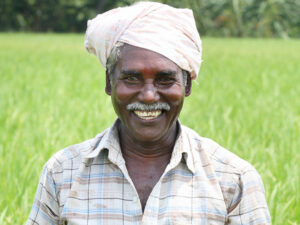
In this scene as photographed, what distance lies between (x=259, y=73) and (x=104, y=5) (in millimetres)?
25440

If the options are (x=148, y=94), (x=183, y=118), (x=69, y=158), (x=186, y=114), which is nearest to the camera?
(x=148, y=94)

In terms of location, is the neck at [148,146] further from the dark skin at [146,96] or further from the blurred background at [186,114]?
the blurred background at [186,114]

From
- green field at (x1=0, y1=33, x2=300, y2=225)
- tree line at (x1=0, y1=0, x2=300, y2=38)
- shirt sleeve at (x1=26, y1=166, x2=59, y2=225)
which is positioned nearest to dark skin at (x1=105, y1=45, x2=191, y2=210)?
shirt sleeve at (x1=26, y1=166, x2=59, y2=225)

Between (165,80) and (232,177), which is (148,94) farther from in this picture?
(232,177)

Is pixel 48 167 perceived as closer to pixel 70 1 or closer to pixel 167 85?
pixel 167 85

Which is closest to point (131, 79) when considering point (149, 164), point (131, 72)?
point (131, 72)

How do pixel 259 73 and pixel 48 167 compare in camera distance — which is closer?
pixel 48 167

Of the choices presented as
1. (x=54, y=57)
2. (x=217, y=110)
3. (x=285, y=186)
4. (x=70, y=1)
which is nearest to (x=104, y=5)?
(x=70, y=1)

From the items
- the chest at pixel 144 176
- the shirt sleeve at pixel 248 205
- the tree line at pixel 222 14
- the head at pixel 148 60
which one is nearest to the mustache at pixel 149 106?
the head at pixel 148 60

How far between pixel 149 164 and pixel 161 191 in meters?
0.15

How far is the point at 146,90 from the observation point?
1.60 metres

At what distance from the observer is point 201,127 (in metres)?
4.01

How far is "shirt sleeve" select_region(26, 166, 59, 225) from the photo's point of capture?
1.67 meters

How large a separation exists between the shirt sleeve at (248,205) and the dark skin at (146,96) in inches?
9.9
